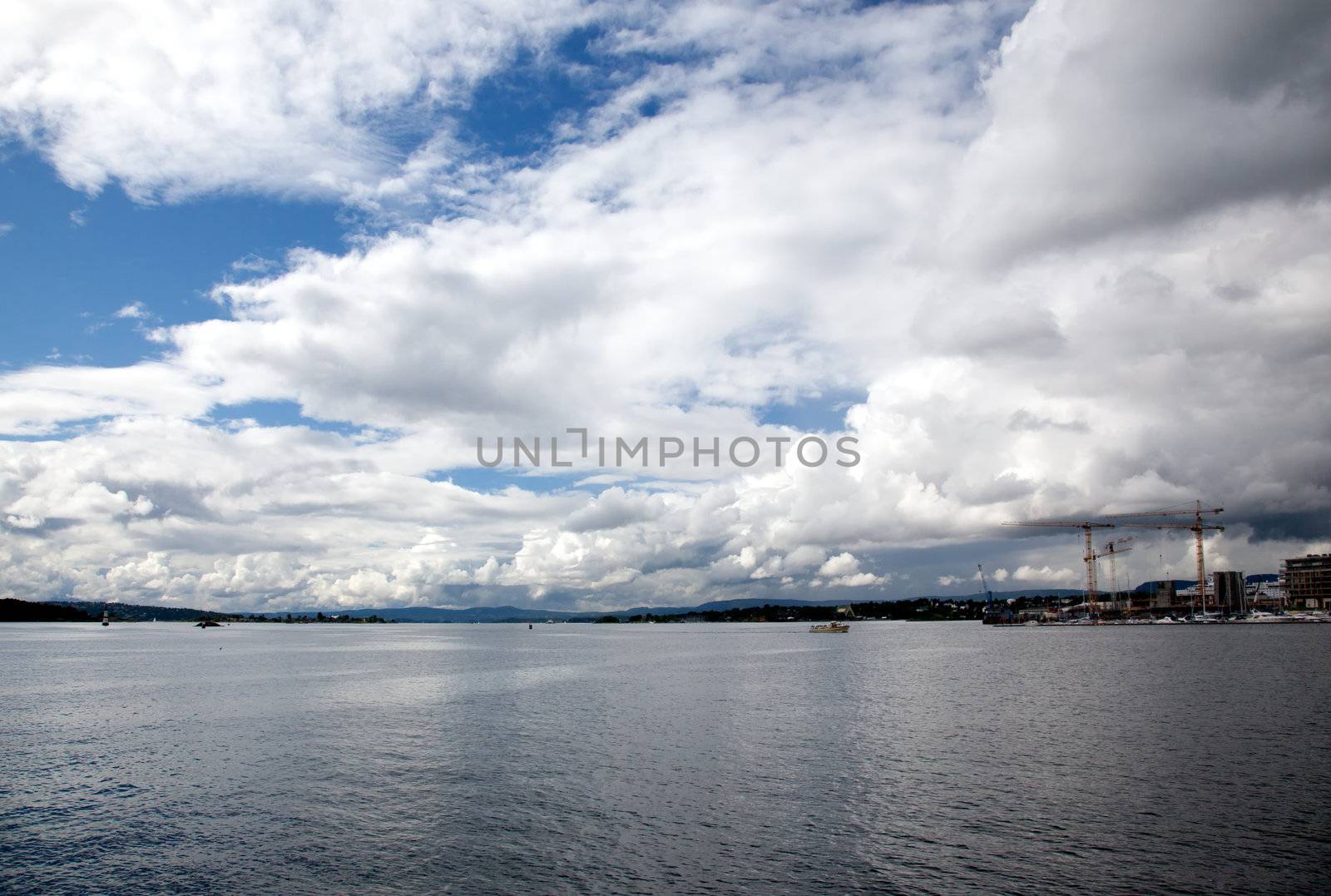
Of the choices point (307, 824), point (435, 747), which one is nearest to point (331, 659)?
point (435, 747)

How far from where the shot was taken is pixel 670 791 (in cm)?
5078

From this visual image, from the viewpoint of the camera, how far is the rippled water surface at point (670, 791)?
121ft

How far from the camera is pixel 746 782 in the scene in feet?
174

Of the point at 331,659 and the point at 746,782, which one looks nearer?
the point at 746,782

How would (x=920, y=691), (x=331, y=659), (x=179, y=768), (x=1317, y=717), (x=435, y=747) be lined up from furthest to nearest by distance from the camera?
(x=331, y=659) → (x=920, y=691) → (x=1317, y=717) → (x=435, y=747) → (x=179, y=768)

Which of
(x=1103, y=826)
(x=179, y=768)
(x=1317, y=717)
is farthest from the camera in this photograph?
(x=1317, y=717)

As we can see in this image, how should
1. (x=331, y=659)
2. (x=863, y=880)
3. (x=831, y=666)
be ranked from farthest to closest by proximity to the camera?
1. (x=331, y=659)
2. (x=831, y=666)
3. (x=863, y=880)

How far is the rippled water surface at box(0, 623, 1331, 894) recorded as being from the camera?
37.0 metres

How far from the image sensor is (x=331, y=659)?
180 metres

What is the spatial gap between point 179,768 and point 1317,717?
98725 millimetres

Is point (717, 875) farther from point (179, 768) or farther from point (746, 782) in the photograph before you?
point (179, 768)

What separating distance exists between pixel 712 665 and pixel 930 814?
11199 centimetres

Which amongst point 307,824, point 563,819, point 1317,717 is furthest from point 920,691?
point 307,824

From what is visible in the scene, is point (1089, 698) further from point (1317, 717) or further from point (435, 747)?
point (435, 747)
